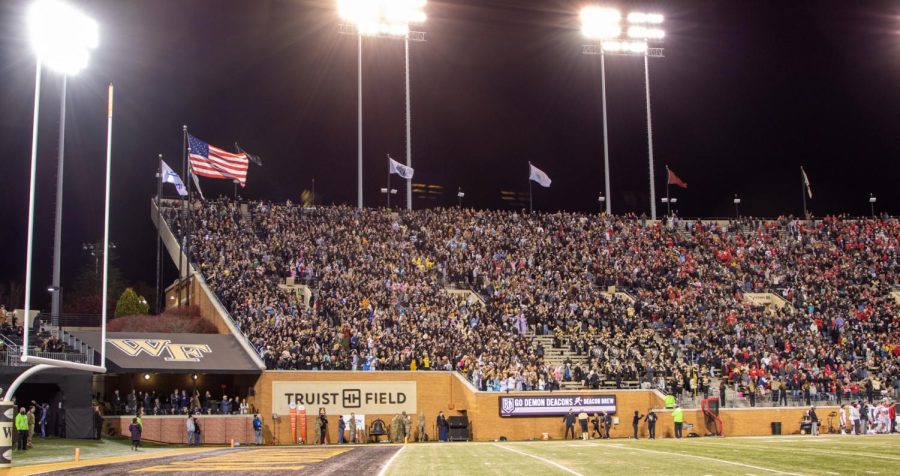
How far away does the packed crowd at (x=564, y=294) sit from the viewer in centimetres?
4206

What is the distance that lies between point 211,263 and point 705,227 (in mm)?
33188

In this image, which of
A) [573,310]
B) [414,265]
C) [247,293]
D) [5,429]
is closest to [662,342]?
[573,310]

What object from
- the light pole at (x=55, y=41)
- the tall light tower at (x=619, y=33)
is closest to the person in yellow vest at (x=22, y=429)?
the light pole at (x=55, y=41)

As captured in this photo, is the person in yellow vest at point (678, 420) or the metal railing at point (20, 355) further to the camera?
the person in yellow vest at point (678, 420)

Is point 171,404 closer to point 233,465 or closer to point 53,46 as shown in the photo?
point 233,465

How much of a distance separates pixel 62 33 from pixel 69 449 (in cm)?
1422

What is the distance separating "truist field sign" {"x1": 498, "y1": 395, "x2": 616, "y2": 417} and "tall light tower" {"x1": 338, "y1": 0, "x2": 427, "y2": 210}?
2095cm

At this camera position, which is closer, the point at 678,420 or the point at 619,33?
the point at 678,420

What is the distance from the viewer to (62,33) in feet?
63.9

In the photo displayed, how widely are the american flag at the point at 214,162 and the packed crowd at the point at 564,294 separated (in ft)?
11.4

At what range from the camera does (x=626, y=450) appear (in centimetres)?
2434

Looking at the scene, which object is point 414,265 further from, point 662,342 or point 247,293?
point 662,342

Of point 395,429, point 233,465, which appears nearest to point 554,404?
point 395,429

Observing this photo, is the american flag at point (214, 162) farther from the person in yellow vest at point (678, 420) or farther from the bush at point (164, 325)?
the person in yellow vest at point (678, 420)
